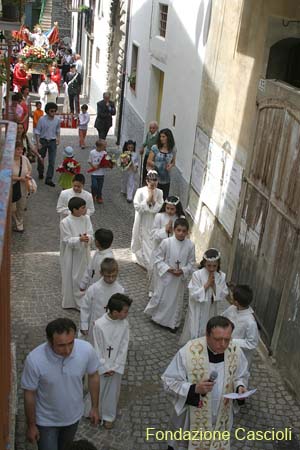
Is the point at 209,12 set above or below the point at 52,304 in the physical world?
above

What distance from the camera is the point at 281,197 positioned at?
6.87 metres

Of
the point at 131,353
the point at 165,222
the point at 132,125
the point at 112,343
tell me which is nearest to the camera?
the point at 112,343

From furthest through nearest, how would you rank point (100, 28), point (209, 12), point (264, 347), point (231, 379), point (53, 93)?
1. point (100, 28)
2. point (53, 93)
3. point (209, 12)
4. point (264, 347)
5. point (231, 379)

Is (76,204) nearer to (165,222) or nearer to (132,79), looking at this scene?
(165,222)

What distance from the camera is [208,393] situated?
4457 millimetres

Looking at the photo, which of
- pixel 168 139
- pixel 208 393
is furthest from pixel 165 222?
pixel 208 393

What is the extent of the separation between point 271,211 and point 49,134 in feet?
23.1

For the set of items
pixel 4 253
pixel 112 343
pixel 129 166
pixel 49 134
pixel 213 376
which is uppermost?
pixel 4 253

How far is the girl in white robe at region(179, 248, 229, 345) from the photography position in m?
6.50

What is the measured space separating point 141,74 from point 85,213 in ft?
27.5

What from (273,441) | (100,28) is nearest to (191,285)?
(273,441)

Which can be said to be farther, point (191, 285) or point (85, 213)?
point (85, 213)

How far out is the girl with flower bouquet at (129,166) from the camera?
39.3 feet

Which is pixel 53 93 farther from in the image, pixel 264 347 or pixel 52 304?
pixel 264 347
